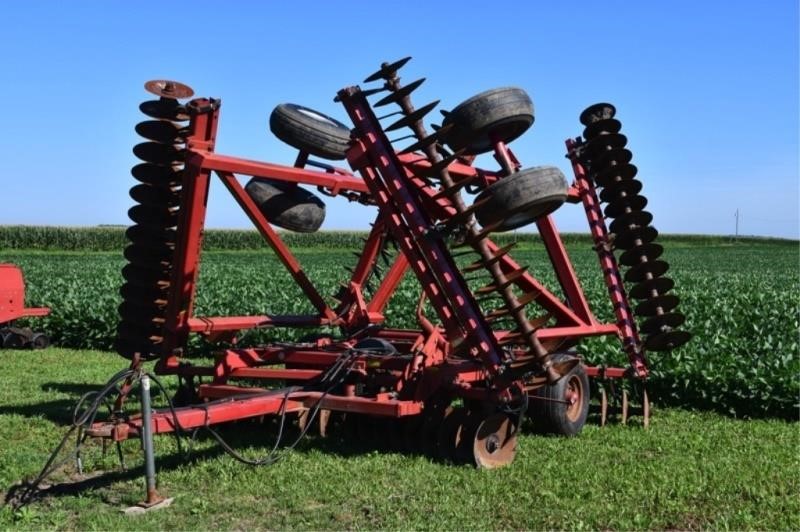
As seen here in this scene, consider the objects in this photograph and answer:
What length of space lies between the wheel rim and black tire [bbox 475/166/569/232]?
2651 millimetres

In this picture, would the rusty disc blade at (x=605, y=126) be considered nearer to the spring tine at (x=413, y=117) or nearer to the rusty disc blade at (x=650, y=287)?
the rusty disc blade at (x=650, y=287)

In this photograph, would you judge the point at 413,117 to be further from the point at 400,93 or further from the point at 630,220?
the point at 630,220

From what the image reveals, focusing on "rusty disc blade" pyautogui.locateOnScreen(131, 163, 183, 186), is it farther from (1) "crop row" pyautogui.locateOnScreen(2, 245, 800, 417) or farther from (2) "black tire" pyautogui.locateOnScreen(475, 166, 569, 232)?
(1) "crop row" pyautogui.locateOnScreen(2, 245, 800, 417)

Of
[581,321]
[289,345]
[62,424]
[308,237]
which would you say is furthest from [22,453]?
[308,237]

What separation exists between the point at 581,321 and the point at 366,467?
2.90 m

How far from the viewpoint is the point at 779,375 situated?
8.77m

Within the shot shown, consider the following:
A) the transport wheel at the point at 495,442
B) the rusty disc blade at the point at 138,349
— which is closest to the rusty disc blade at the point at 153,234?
the rusty disc blade at the point at 138,349

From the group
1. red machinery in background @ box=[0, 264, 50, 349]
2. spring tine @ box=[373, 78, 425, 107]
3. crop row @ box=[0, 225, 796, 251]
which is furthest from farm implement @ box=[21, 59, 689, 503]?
crop row @ box=[0, 225, 796, 251]

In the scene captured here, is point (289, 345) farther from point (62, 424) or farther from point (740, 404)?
point (740, 404)

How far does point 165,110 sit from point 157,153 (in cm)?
41

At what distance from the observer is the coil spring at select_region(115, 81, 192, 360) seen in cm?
784

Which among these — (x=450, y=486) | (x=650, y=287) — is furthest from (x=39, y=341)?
(x=450, y=486)

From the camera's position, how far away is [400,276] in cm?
873

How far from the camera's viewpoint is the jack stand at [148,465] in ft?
16.7
